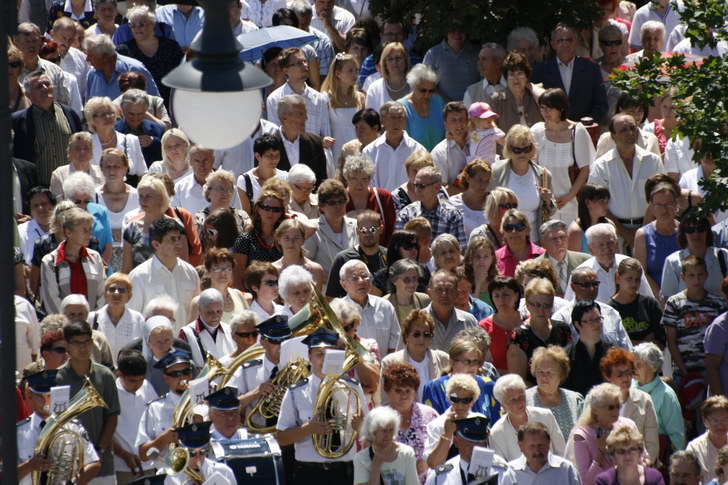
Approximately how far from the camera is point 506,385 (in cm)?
916

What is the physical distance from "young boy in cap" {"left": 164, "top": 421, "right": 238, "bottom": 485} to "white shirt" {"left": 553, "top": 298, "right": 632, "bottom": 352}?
128 inches

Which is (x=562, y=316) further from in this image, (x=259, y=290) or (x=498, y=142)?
(x=498, y=142)

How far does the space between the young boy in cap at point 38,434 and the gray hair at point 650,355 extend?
151 inches

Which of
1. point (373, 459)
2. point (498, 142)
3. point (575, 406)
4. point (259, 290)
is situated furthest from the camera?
point (498, 142)

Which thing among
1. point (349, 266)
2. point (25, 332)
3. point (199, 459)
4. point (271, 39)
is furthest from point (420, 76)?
point (199, 459)

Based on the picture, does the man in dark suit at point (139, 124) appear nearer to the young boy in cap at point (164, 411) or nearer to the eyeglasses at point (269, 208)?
the eyeglasses at point (269, 208)

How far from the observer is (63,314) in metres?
9.98

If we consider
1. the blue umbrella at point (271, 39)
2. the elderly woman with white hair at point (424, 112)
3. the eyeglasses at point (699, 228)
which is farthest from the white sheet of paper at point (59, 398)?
the blue umbrella at point (271, 39)

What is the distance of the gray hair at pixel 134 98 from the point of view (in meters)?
13.3

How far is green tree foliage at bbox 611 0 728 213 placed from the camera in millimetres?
10312

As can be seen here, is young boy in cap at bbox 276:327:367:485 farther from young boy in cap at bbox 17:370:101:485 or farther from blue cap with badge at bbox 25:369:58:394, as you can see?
blue cap with badge at bbox 25:369:58:394

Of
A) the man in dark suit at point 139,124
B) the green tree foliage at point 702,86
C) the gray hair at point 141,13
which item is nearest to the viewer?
the green tree foliage at point 702,86

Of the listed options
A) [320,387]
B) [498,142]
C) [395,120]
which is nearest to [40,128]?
[395,120]

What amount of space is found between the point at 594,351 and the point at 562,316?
49 cm
